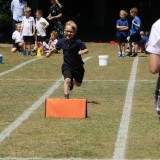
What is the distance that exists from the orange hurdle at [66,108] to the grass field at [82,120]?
14 centimetres

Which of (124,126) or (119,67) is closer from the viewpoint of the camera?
(124,126)

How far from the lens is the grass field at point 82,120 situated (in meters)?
8.18

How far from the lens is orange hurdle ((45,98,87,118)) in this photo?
34.1 feet

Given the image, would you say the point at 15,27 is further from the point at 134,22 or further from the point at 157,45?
the point at 157,45

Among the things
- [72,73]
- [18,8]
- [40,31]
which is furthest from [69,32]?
[18,8]

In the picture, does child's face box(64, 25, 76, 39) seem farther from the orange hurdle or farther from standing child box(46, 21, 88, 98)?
the orange hurdle

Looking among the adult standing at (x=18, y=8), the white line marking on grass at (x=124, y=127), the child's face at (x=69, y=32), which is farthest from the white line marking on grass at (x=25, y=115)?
the adult standing at (x=18, y=8)

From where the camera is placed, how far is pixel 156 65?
19.0ft

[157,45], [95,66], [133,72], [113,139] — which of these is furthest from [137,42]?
[157,45]

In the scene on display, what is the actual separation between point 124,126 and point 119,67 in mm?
9275

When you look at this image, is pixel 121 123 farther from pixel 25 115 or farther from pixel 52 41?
pixel 52 41

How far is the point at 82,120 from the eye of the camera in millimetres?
10344

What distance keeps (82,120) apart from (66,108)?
31cm

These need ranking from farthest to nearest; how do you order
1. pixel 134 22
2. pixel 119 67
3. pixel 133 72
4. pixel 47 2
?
pixel 47 2 < pixel 134 22 < pixel 119 67 < pixel 133 72
